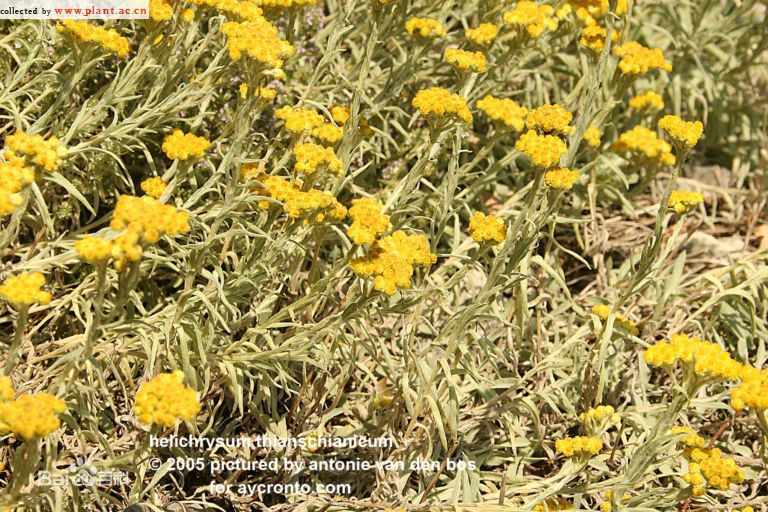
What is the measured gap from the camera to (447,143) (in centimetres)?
420

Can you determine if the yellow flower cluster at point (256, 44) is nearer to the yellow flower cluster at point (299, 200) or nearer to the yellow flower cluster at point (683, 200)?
the yellow flower cluster at point (299, 200)

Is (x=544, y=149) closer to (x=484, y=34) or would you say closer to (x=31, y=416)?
(x=484, y=34)

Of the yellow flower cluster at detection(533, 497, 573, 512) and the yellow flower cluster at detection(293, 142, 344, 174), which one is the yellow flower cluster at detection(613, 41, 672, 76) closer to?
the yellow flower cluster at detection(293, 142, 344, 174)

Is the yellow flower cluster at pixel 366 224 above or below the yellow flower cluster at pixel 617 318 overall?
above

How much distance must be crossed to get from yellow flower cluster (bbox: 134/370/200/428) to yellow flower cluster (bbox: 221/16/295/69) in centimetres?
114

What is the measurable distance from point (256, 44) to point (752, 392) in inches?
82.9

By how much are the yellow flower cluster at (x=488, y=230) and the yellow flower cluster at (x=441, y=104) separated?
40 cm

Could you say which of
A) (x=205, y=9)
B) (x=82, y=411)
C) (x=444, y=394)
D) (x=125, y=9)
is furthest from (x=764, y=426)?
(x=125, y=9)

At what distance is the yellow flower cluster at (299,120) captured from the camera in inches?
120

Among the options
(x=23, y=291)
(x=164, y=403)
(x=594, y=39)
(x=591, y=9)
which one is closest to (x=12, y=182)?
(x=23, y=291)

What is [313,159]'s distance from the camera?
9.52ft

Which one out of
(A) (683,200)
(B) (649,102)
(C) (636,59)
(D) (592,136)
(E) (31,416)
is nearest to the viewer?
(E) (31,416)

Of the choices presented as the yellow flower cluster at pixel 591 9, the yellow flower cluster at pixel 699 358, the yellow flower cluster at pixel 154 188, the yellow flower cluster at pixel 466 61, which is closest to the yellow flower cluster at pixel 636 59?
the yellow flower cluster at pixel 591 9

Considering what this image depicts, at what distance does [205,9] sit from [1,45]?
2.91 ft
